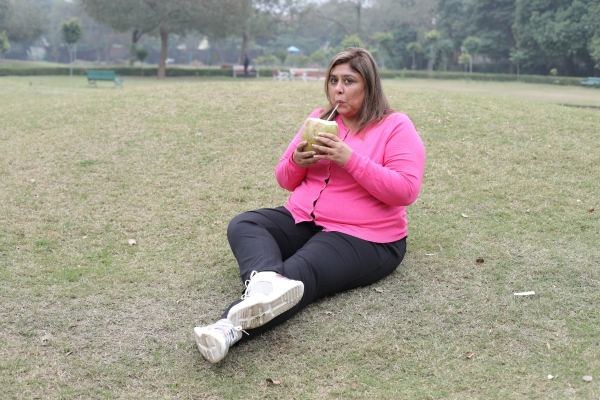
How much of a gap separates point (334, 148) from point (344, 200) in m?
0.38

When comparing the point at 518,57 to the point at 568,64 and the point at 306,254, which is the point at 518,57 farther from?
the point at 306,254

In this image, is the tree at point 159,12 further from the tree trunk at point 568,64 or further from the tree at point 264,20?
the tree trunk at point 568,64

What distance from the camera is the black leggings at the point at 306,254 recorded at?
3.18 m

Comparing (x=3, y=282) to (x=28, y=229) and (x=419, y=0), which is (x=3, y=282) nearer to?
(x=28, y=229)

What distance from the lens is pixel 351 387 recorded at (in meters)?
2.69

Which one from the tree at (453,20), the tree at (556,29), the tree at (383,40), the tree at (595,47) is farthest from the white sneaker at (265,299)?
the tree at (383,40)

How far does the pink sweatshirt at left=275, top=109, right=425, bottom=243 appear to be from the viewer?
3.37 metres

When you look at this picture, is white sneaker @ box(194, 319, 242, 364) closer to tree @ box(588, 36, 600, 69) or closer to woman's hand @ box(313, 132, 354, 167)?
woman's hand @ box(313, 132, 354, 167)

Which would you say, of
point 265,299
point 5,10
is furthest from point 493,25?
point 265,299

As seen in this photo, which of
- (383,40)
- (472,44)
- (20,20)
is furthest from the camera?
(383,40)

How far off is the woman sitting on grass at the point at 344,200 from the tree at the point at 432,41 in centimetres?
4698

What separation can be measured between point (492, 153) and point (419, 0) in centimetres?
5374

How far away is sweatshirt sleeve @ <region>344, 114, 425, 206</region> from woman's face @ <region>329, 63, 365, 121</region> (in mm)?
208

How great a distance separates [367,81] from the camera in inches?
141
